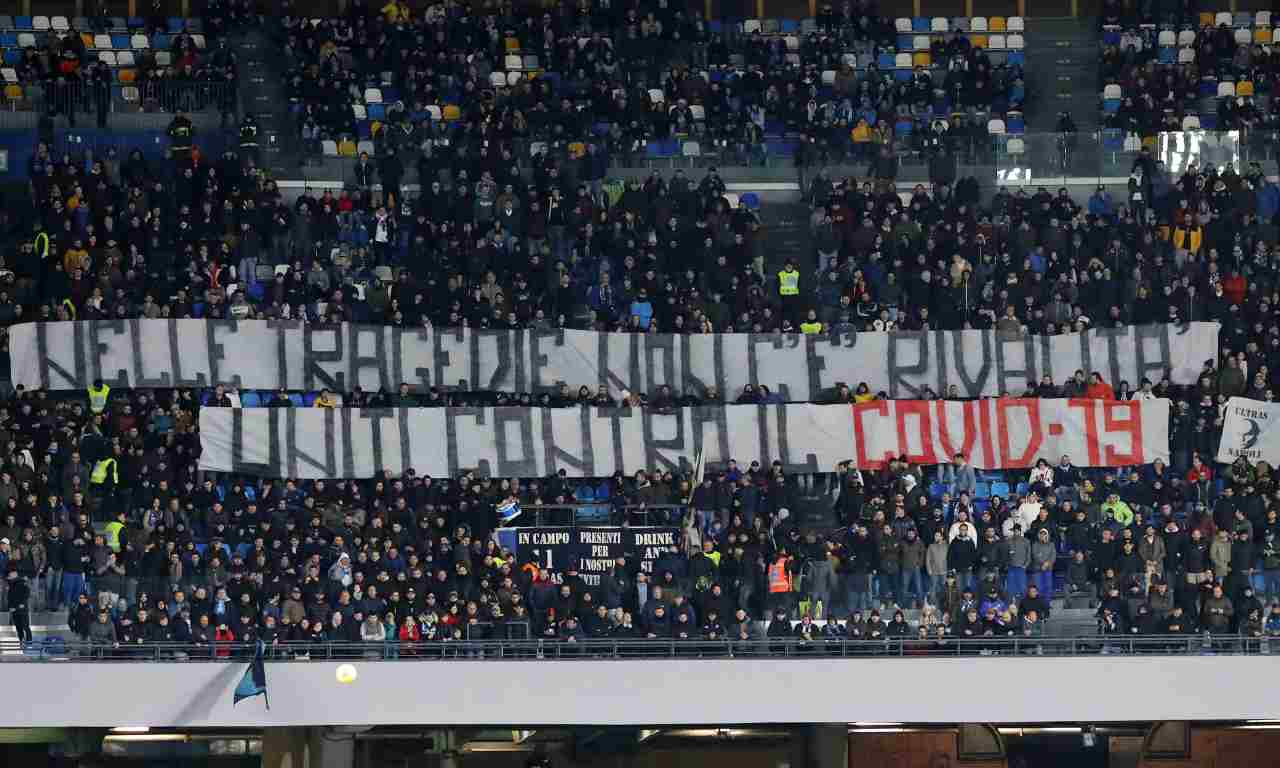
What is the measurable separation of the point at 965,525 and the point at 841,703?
115 inches

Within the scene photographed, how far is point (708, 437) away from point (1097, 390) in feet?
15.7

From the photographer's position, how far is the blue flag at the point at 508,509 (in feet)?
92.1

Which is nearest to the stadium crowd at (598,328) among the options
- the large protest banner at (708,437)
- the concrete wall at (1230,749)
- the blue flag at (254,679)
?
the large protest banner at (708,437)

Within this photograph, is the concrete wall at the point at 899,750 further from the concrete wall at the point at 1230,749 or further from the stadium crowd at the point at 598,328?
the stadium crowd at the point at 598,328

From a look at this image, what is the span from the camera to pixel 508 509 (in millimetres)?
28062

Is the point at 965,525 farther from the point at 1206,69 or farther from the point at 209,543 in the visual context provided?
the point at 1206,69

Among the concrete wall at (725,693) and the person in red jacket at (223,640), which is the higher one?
the person in red jacket at (223,640)

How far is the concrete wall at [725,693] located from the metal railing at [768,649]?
4.0 inches

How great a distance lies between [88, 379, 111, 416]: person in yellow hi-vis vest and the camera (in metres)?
30.1

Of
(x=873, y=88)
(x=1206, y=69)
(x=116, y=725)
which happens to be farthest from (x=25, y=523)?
(x=1206, y=69)

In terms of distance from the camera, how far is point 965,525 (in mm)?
27203

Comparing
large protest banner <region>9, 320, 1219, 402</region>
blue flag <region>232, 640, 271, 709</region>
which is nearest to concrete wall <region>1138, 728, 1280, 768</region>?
large protest banner <region>9, 320, 1219, 402</region>

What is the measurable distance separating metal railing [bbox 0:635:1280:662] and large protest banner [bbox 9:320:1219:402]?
235 inches

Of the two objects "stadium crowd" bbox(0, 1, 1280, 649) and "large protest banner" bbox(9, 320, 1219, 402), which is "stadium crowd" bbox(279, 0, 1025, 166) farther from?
"large protest banner" bbox(9, 320, 1219, 402)
